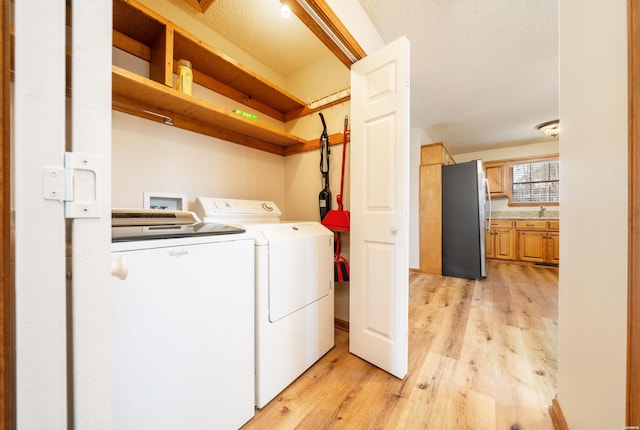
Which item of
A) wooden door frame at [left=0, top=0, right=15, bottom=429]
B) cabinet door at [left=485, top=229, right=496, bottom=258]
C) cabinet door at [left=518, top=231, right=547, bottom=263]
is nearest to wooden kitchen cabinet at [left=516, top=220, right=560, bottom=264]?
cabinet door at [left=518, top=231, right=547, bottom=263]

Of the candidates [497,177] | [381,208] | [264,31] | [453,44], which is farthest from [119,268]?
[497,177]

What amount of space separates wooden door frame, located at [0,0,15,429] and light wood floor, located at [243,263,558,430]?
1.00 meters

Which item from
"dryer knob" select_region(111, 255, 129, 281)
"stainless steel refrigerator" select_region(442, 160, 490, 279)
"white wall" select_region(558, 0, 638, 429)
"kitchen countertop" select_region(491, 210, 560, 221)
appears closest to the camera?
"dryer knob" select_region(111, 255, 129, 281)

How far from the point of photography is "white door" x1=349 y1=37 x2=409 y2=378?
1321mm

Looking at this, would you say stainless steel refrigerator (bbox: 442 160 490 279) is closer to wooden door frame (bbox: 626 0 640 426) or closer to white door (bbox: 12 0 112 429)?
wooden door frame (bbox: 626 0 640 426)

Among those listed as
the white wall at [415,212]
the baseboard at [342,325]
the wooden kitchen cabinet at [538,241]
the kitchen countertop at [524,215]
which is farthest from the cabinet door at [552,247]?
the baseboard at [342,325]

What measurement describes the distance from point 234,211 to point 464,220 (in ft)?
10.9

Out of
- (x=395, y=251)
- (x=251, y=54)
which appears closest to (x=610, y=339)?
(x=395, y=251)

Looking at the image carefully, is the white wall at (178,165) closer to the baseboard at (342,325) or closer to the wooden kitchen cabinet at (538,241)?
the baseboard at (342,325)

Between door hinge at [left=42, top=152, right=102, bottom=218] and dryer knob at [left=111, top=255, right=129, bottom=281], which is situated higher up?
door hinge at [left=42, top=152, right=102, bottom=218]

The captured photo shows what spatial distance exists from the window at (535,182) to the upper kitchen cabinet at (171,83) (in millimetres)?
5132

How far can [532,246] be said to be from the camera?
14.0 ft

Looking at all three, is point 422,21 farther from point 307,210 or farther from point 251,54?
point 307,210

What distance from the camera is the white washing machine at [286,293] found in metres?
1.15
